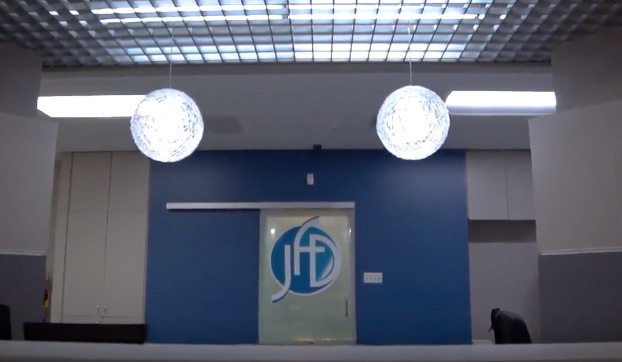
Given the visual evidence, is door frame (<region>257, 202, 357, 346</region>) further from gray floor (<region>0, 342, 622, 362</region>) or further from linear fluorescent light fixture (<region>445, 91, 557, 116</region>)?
gray floor (<region>0, 342, 622, 362</region>)

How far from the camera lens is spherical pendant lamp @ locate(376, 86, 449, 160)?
81.7 inches

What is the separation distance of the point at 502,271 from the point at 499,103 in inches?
95.0

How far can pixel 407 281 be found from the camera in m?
5.00

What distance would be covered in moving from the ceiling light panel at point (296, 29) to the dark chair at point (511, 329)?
155cm

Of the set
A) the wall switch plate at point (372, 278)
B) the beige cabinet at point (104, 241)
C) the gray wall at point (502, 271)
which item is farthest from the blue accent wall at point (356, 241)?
the gray wall at point (502, 271)

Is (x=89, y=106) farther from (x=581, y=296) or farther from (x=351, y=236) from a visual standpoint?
(x=581, y=296)

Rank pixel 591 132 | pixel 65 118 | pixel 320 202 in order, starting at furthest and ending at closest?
pixel 320 202 → pixel 65 118 → pixel 591 132

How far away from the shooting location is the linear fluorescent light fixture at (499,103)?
331 centimetres

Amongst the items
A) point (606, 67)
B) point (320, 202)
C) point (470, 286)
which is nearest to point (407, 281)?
point (470, 286)

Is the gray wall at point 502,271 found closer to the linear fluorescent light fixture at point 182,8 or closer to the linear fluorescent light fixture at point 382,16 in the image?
the linear fluorescent light fixture at point 382,16

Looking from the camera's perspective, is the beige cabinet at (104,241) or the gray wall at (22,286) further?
the beige cabinet at (104,241)

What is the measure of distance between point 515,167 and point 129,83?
12.3ft

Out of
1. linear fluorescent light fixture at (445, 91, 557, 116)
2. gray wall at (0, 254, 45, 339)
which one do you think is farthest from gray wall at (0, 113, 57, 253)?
linear fluorescent light fixture at (445, 91, 557, 116)

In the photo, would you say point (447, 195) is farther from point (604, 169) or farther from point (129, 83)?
point (129, 83)
